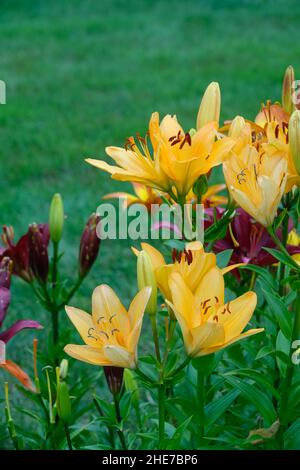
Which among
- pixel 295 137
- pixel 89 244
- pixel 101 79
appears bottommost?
pixel 89 244

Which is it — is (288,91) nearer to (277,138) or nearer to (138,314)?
(277,138)

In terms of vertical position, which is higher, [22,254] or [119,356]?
[22,254]

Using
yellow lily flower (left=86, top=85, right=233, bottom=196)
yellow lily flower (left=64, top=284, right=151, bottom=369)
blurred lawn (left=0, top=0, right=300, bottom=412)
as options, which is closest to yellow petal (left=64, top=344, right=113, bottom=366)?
yellow lily flower (left=64, top=284, right=151, bottom=369)

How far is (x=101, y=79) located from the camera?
483 centimetres

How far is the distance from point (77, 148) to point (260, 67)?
1.61 meters

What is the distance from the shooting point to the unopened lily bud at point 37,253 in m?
1.34

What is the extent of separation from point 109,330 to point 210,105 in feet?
1.02

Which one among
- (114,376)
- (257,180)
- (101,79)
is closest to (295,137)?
(257,180)

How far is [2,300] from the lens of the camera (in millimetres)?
1165

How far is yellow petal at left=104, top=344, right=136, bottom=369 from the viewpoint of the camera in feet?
3.01

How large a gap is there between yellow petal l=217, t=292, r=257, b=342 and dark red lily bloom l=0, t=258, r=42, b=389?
0.29 meters

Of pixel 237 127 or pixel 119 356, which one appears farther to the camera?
pixel 237 127

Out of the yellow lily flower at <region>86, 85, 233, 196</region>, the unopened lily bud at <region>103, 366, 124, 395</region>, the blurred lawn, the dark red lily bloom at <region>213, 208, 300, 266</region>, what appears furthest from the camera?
the blurred lawn

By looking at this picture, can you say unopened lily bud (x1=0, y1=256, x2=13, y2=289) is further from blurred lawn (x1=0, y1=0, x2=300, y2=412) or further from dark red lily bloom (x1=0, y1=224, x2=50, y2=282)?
blurred lawn (x1=0, y1=0, x2=300, y2=412)
